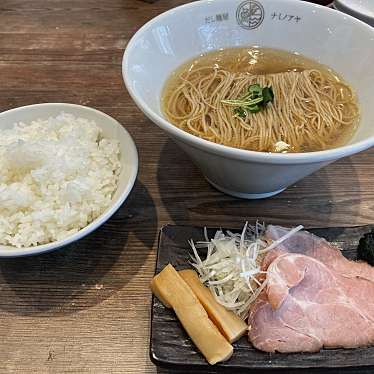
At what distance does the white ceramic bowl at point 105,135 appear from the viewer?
1082 mm

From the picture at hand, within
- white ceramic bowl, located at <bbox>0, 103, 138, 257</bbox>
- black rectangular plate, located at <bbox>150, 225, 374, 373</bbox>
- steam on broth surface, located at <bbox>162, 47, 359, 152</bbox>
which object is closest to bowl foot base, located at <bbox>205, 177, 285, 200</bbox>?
steam on broth surface, located at <bbox>162, 47, 359, 152</bbox>

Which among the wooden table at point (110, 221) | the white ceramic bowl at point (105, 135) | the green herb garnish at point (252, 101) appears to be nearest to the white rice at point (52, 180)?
the white ceramic bowl at point (105, 135)

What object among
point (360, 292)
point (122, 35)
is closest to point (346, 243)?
point (360, 292)

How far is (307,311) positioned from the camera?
3.48 feet

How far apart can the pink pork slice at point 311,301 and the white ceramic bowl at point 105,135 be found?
424 mm

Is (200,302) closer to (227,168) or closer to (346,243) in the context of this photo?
(227,168)

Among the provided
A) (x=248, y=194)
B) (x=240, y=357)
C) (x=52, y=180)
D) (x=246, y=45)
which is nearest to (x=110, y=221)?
(x=52, y=180)

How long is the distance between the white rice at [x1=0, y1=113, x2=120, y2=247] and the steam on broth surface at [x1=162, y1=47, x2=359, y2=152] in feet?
0.85

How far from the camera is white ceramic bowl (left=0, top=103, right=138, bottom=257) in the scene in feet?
3.55

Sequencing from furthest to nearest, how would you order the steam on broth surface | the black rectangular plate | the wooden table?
the steam on broth surface < the wooden table < the black rectangular plate

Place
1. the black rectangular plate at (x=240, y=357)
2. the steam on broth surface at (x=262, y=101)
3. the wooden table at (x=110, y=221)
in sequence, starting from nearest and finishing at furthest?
the black rectangular plate at (x=240, y=357), the wooden table at (x=110, y=221), the steam on broth surface at (x=262, y=101)

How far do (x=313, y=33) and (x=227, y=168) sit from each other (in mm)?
673

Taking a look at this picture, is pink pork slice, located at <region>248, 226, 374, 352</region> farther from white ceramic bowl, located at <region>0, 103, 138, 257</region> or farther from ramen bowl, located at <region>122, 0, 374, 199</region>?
white ceramic bowl, located at <region>0, 103, 138, 257</region>

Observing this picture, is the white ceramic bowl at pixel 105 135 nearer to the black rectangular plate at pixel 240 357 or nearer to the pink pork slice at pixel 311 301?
the black rectangular plate at pixel 240 357
